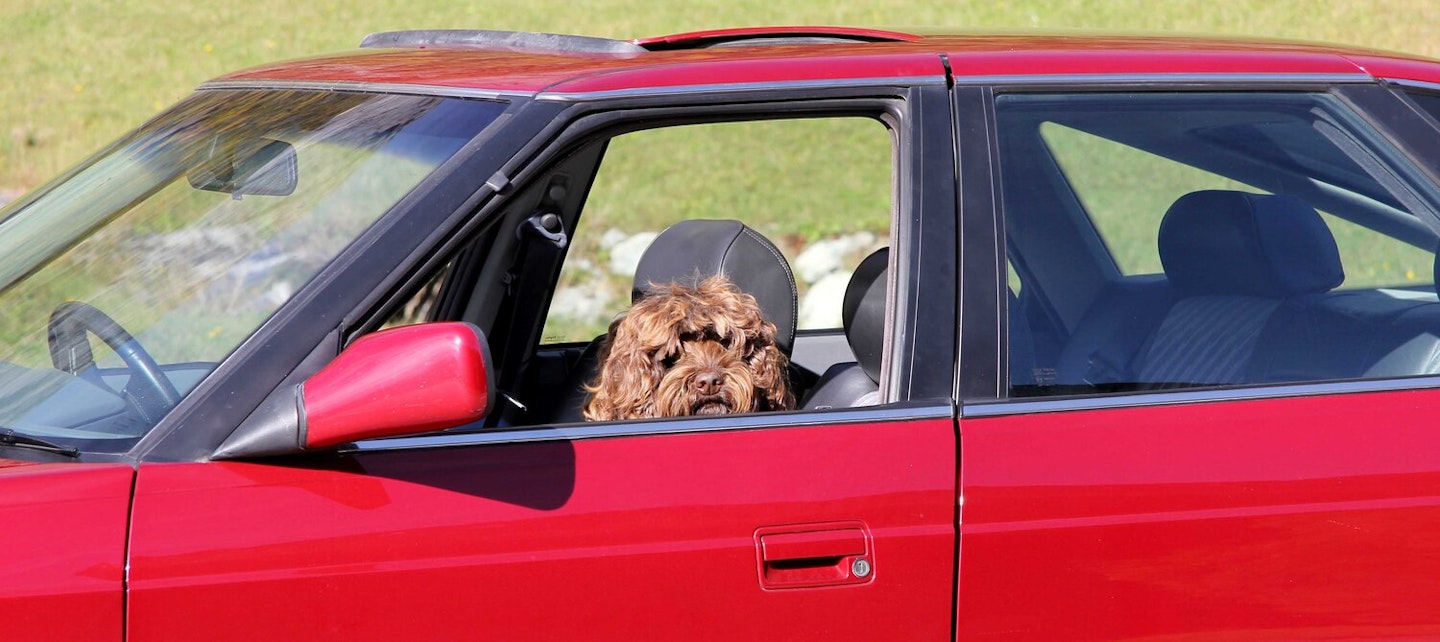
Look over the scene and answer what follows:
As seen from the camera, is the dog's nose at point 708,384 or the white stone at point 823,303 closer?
the dog's nose at point 708,384

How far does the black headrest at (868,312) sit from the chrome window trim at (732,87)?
1.82ft

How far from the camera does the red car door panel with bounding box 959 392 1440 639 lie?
197cm

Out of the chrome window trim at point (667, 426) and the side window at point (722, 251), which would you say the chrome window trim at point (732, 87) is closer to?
the side window at point (722, 251)

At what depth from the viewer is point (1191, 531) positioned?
2.00 m

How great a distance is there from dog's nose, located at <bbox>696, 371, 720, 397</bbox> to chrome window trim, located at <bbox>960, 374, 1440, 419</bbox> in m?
0.84

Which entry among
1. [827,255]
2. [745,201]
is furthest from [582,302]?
[745,201]

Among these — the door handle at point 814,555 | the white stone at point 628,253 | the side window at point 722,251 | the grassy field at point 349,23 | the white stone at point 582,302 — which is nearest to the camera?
the door handle at point 814,555

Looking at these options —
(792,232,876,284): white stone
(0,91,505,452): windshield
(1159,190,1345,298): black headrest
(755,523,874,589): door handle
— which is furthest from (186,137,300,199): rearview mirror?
(792,232,876,284): white stone

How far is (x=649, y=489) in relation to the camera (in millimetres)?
1930

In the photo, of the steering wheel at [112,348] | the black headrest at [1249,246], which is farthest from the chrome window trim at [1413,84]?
the steering wheel at [112,348]

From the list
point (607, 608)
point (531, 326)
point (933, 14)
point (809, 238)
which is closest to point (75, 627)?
point (607, 608)

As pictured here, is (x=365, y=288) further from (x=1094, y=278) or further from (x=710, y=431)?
(x=1094, y=278)

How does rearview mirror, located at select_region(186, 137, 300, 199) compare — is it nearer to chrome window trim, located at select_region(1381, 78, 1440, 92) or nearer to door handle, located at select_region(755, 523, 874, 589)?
door handle, located at select_region(755, 523, 874, 589)

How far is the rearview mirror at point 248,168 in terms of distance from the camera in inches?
91.4
